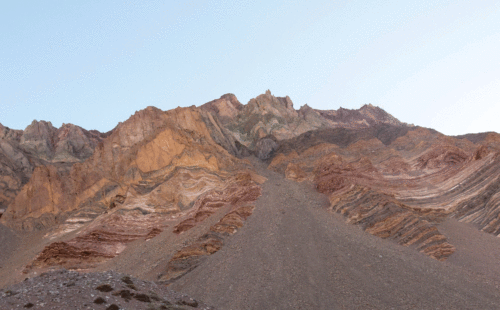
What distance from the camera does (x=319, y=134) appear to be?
3492 inches

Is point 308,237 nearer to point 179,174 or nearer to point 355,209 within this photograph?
point 355,209

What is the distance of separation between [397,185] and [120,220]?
3522cm

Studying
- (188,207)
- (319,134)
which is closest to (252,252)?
(188,207)

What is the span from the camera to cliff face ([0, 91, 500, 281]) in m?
37.8

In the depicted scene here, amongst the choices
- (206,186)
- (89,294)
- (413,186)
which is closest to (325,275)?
(89,294)

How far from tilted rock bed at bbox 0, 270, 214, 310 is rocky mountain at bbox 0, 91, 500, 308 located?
31.4 feet

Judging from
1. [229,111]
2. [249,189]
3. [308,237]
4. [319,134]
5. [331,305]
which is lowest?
[331,305]

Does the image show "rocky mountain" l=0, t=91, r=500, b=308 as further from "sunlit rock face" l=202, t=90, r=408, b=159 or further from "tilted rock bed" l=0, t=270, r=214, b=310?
"sunlit rock face" l=202, t=90, r=408, b=159

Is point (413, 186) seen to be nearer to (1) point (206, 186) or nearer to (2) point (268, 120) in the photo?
(1) point (206, 186)

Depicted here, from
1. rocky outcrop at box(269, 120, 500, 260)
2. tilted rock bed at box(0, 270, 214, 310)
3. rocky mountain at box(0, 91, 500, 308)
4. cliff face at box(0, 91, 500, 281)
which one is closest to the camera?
tilted rock bed at box(0, 270, 214, 310)

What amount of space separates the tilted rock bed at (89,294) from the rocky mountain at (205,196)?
9.56m

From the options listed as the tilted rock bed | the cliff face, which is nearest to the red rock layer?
the cliff face

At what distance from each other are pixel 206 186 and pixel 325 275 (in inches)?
1114

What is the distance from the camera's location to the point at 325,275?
26.6 meters
